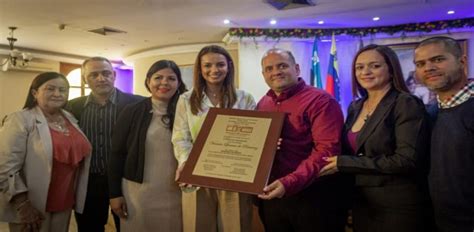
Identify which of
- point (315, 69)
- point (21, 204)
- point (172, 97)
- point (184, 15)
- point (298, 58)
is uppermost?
point (184, 15)

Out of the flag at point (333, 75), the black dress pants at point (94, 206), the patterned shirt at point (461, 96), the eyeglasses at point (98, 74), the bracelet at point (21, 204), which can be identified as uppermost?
the flag at point (333, 75)

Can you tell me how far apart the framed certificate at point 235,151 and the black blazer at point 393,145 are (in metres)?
0.36

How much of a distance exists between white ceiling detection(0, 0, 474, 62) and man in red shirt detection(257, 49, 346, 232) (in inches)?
144

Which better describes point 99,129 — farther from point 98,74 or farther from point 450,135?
point 450,135

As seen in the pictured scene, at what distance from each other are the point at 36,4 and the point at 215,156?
502cm

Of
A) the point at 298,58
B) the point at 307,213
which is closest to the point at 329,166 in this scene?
the point at 307,213

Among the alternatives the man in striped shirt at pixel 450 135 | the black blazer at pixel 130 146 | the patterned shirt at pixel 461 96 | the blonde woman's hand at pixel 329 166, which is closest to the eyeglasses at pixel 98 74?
the black blazer at pixel 130 146

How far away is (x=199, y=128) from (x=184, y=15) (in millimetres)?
4431

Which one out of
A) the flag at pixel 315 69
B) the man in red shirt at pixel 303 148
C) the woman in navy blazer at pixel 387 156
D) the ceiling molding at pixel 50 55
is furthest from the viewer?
the ceiling molding at pixel 50 55

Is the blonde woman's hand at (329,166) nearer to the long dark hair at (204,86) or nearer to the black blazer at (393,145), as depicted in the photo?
the black blazer at (393,145)

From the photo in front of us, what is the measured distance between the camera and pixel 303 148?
163 cm

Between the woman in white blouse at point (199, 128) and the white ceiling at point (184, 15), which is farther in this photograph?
the white ceiling at point (184, 15)

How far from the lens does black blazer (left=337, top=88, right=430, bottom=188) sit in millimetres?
1426

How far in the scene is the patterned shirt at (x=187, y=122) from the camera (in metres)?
1.79
